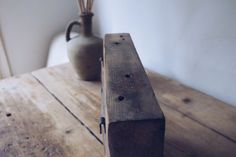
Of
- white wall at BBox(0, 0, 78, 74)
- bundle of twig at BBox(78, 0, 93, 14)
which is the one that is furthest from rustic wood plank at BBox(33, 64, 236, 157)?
white wall at BBox(0, 0, 78, 74)

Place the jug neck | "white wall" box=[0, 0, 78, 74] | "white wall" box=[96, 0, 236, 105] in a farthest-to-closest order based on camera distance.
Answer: "white wall" box=[0, 0, 78, 74] < the jug neck < "white wall" box=[96, 0, 236, 105]

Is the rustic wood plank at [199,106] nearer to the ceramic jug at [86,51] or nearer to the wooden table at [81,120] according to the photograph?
the wooden table at [81,120]

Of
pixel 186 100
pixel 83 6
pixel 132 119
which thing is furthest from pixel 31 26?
pixel 132 119

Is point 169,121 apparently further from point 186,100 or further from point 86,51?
point 86,51

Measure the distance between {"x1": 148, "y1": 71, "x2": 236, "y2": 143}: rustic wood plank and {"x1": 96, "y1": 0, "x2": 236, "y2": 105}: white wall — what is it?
0.05 m

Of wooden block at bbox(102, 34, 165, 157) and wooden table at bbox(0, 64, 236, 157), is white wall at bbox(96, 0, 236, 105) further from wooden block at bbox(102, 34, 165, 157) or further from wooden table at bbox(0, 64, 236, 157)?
wooden block at bbox(102, 34, 165, 157)

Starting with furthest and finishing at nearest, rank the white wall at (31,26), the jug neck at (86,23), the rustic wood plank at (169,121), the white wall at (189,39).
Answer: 1. the white wall at (31,26)
2. the jug neck at (86,23)
3. the white wall at (189,39)
4. the rustic wood plank at (169,121)

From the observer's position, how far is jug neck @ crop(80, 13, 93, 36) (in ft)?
3.02

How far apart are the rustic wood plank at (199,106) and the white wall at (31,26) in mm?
879

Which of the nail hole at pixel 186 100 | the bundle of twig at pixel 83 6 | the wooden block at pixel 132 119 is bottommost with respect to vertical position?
the nail hole at pixel 186 100

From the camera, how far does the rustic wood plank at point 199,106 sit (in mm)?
670

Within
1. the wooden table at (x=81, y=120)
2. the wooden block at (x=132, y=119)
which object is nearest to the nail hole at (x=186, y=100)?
the wooden table at (x=81, y=120)


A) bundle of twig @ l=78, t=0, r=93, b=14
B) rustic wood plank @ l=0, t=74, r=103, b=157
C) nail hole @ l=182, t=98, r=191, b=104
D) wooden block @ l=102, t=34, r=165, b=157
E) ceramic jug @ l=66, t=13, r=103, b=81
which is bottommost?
rustic wood plank @ l=0, t=74, r=103, b=157

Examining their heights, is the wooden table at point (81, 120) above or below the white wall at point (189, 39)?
below
